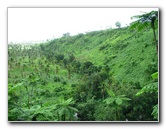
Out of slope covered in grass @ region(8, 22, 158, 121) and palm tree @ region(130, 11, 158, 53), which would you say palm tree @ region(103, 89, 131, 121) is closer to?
slope covered in grass @ region(8, 22, 158, 121)

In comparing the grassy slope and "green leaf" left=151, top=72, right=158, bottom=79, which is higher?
the grassy slope

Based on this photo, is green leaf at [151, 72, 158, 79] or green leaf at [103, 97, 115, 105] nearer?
green leaf at [151, 72, 158, 79]

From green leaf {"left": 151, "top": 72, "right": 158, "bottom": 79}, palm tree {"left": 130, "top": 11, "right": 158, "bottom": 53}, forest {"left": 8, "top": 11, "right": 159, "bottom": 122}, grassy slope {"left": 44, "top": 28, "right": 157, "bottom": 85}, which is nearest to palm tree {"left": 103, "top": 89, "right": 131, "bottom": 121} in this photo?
forest {"left": 8, "top": 11, "right": 159, "bottom": 122}

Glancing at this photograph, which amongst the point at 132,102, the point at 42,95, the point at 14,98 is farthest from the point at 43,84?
the point at 132,102

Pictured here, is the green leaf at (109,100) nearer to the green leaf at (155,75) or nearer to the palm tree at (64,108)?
the palm tree at (64,108)

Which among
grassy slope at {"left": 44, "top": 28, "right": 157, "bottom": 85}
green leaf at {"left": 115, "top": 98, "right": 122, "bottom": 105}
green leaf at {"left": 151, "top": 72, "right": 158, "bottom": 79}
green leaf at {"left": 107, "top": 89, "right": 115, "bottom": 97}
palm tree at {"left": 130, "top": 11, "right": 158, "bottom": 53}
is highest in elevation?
palm tree at {"left": 130, "top": 11, "right": 158, "bottom": 53}

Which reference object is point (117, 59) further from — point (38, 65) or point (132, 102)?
point (38, 65)

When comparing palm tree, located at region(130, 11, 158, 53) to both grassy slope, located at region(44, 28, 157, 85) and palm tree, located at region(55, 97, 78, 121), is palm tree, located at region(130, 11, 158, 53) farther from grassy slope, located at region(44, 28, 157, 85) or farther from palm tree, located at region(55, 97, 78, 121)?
palm tree, located at region(55, 97, 78, 121)

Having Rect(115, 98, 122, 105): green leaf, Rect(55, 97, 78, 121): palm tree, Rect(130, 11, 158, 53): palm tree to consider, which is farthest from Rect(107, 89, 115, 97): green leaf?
→ Rect(130, 11, 158, 53): palm tree
